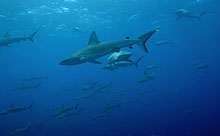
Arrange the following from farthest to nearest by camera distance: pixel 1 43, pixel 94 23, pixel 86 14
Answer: pixel 94 23
pixel 86 14
pixel 1 43

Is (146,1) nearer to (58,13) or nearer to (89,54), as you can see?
(58,13)

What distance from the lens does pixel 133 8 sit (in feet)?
110

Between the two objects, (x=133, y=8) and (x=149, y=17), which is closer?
(x=133, y=8)

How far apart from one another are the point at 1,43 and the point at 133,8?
25.3 m

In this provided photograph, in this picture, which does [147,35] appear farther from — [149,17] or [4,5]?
[149,17]

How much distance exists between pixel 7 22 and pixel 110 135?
26.2 metres

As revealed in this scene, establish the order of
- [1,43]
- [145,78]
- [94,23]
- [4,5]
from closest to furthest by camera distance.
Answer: [145,78]
[1,43]
[4,5]
[94,23]

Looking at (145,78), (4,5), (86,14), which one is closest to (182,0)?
(86,14)

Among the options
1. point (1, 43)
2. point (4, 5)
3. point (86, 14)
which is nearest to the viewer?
point (1, 43)

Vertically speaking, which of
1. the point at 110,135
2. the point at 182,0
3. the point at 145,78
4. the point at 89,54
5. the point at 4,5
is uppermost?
the point at 4,5

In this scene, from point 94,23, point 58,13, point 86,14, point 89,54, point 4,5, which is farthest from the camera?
point 94,23

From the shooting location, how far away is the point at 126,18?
3975 cm

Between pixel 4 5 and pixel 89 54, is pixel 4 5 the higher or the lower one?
the higher one

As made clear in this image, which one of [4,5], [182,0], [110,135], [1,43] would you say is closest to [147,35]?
[1,43]
